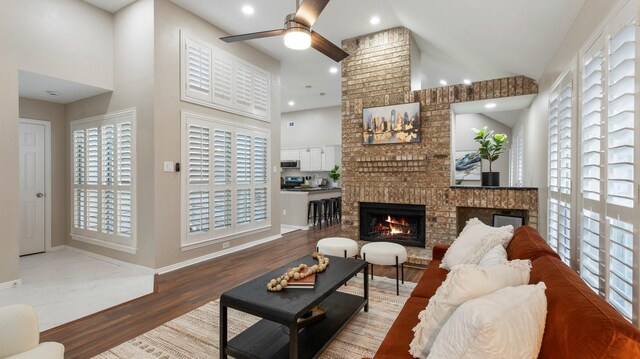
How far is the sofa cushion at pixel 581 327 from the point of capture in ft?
2.63

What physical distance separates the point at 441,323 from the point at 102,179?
497 centimetres

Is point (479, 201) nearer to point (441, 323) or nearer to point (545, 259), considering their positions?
point (545, 259)

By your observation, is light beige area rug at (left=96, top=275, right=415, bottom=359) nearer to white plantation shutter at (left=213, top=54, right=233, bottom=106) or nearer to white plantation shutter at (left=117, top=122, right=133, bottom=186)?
white plantation shutter at (left=117, top=122, right=133, bottom=186)

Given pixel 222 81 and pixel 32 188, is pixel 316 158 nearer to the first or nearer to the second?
pixel 222 81

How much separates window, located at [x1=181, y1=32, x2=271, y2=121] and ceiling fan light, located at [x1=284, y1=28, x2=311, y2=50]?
217cm

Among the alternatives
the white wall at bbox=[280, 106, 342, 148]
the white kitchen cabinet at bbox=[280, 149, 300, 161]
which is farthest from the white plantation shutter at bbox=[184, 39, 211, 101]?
the white kitchen cabinet at bbox=[280, 149, 300, 161]

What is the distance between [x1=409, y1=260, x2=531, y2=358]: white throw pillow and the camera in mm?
1327

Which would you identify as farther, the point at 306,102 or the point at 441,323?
the point at 306,102

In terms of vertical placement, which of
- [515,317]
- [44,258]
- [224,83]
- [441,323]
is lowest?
[44,258]

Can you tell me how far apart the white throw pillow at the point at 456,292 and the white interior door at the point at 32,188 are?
608 cm

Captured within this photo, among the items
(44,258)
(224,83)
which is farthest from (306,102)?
(44,258)

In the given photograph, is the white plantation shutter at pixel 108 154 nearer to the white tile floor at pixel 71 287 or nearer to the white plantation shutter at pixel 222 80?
the white tile floor at pixel 71 287

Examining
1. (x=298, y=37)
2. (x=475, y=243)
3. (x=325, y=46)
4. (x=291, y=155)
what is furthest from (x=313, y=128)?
(x=475, y=243)

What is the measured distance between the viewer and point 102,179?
455 centimetres
